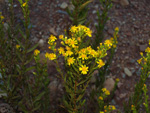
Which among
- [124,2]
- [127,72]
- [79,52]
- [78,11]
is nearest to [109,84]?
[127,72]

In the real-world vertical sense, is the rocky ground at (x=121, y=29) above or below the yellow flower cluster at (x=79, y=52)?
below

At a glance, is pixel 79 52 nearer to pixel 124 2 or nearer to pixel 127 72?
pixel 127 72

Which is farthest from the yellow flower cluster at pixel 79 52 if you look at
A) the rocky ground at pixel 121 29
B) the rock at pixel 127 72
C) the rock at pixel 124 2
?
the rock at pixel 124 2

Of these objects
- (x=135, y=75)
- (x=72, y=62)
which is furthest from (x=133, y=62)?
(x=72, y=62)

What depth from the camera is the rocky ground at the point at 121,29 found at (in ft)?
11.1

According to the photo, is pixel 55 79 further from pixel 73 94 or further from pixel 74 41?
pixel 74 41

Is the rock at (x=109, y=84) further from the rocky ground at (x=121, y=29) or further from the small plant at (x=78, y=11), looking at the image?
the small plant at (x=78, y=11)

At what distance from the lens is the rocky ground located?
3385mm

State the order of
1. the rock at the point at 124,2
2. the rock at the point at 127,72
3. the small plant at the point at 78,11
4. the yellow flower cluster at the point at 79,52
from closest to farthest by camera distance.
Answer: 1. the yellow flower cluster at the point at 79,52
2. the small plant at the point at 78,11
3. the rock at the point at 127,72
4. the rock at the point at 124,2

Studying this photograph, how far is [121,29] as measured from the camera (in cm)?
395

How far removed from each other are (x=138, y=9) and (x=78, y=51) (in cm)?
296

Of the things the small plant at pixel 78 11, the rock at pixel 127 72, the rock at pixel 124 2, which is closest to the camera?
the small plant at pixel 78 11

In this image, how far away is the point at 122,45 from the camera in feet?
12.5

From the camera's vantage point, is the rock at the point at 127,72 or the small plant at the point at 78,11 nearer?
the small plant at the point at 78,11
